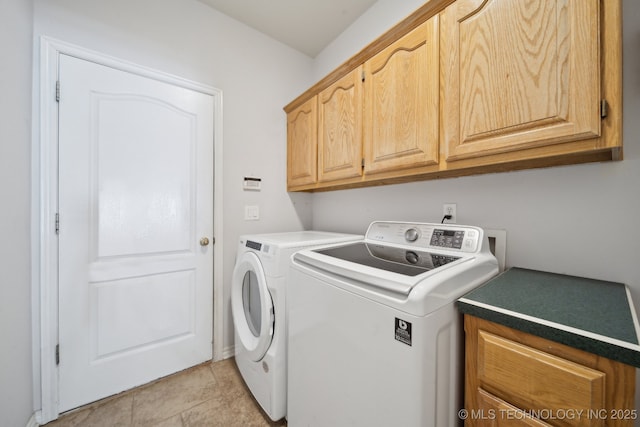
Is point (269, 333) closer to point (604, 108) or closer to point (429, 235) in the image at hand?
point (429, 235)

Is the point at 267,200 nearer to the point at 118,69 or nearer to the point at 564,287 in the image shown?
the point at 118,69

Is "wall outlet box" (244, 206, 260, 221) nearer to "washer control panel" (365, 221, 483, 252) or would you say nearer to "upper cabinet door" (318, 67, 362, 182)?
"upper cabinet door" (318, 67, 362, 182)

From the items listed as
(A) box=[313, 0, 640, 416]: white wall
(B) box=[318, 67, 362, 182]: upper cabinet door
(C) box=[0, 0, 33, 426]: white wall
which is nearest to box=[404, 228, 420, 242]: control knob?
(A) box=[313, 0, 640, 416]: white wall

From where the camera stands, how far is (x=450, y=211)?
1397mm

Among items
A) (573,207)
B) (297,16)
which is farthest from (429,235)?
(297,16)

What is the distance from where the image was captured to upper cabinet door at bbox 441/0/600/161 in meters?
0.75

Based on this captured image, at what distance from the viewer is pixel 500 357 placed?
680mm

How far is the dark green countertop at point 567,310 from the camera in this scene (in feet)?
1.77

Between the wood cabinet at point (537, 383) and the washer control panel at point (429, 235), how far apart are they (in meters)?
0.44

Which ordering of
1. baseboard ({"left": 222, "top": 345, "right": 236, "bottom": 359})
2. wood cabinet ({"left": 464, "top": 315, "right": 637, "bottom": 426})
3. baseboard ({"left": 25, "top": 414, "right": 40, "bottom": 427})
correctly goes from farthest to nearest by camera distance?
baseboard ({"left": 222, "top": 345, "right": 236, "bottom": 359}) → baseboard ({"left": 25, "top": 414, "right": 40, "bottom": 427}) → wood cabinet ({"left": 464, "top": 315, "right": 637, "bottom": 426})

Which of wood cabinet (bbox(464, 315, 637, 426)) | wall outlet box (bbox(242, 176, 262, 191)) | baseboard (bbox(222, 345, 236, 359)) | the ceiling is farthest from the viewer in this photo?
wall outlet box (bbox(242, 176, 262, 191))

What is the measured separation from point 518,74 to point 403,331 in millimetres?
1028

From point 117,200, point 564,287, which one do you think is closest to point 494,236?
point 564,287

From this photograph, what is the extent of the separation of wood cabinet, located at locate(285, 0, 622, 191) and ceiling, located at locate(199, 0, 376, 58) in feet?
2.39
